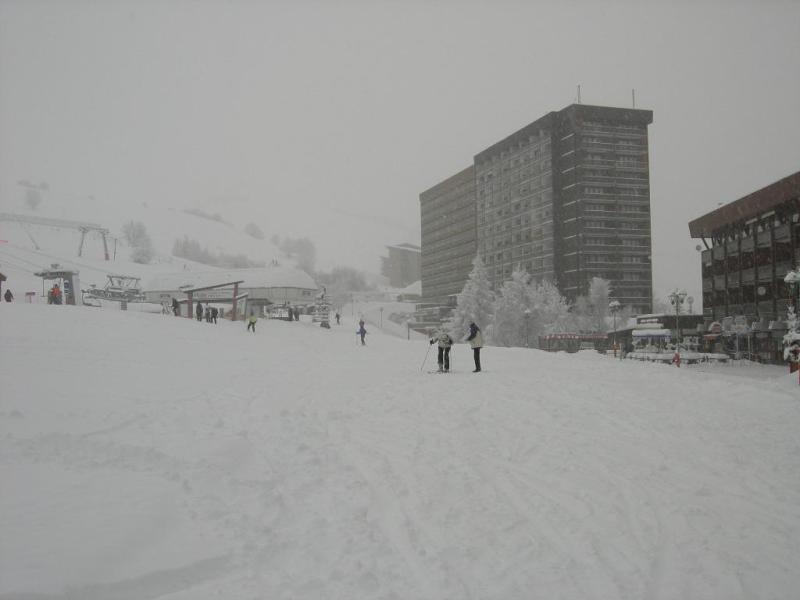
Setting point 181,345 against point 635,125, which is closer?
point 181,345

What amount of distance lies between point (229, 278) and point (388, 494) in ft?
140

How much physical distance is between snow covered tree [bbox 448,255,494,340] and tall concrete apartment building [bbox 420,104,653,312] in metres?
34.1

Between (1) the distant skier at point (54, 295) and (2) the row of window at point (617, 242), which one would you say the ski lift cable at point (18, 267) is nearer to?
(1) the distant skier at point (54, 295)

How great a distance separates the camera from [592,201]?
92.8 m

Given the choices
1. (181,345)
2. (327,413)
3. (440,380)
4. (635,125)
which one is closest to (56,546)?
(327,413)

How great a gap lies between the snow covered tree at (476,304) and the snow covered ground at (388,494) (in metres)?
51.2

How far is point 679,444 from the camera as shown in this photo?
793 cm

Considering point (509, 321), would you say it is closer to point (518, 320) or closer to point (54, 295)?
point (518, 320)

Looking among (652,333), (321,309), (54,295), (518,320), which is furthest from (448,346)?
(518,320)

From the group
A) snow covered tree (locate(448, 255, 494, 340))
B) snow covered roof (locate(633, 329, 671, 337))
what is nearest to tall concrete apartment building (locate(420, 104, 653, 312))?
snow covered tree (locate(448, 255, 494, 340))

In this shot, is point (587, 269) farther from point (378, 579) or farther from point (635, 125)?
point (378, 579)

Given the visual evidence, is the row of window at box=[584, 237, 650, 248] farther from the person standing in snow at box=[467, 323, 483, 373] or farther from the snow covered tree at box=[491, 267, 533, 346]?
the person standing in snow at box=[467, 323, 483, 373]

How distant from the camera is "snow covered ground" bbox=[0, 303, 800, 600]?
3934 mm

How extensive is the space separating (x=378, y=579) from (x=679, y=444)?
20.0 ft
